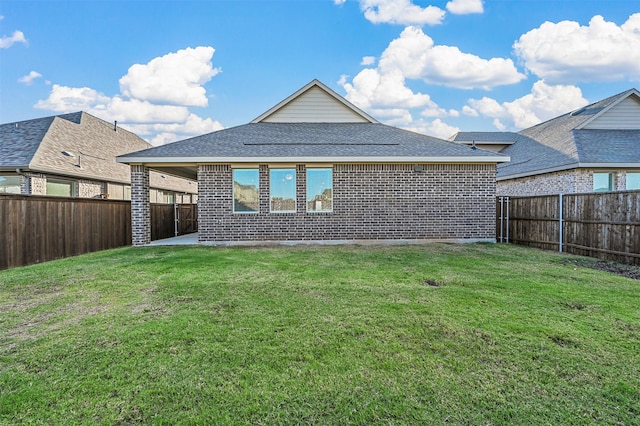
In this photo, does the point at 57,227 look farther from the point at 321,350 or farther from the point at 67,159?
the point at 321,350

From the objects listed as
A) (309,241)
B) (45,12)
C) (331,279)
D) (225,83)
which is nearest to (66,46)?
(45,12)

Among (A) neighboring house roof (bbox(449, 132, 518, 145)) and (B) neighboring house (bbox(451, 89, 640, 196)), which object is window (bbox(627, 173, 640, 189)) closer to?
(B) neighboring house (bbox(451, 89, 640, 196))

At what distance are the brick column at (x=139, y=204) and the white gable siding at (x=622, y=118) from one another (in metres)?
19.0

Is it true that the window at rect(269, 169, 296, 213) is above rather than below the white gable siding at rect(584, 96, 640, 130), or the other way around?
below

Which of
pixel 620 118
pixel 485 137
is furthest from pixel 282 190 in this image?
pixel 620 118

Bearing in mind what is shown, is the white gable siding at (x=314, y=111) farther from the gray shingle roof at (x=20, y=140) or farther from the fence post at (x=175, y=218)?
the gray shingle roof at (x=20, y=140)

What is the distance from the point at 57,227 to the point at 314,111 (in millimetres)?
9969

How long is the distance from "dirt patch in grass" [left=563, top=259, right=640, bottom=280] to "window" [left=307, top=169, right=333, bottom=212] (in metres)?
6.76

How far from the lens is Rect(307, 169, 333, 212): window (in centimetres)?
1133

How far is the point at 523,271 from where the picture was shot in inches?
266

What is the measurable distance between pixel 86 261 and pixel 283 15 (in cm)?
1243

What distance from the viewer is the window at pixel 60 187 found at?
14.2 m

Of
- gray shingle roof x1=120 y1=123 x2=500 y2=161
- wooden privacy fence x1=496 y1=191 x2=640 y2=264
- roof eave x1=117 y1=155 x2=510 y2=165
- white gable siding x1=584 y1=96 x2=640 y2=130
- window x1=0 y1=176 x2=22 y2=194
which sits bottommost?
wooden privacy fence x1=496 y1=191 x2=640 y2=264

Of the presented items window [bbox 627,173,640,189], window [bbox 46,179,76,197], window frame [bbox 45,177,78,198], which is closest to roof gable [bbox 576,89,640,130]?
window [bbox 627,173,640,189]
